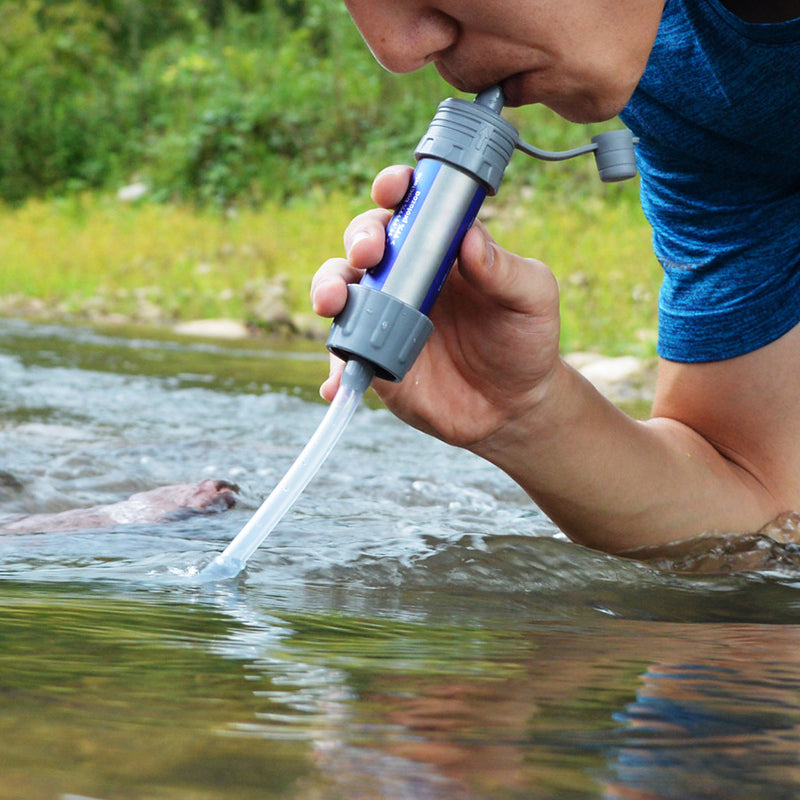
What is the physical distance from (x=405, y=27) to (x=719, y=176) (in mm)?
904

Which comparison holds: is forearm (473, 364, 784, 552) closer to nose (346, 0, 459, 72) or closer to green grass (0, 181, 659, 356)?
nose (346, 0, 459, 72)

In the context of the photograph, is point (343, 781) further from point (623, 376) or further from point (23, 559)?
point (623, 376)

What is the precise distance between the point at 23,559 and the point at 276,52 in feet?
45.1

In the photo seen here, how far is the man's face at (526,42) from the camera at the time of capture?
1242mm

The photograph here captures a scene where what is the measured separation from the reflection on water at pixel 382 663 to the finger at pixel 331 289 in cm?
30

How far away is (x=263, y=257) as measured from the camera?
8.60 m

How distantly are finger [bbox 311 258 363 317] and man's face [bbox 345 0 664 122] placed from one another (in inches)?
8.8

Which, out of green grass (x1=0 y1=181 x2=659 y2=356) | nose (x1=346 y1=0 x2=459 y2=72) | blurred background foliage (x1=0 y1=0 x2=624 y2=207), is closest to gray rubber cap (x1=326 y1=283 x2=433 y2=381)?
nose (x1=346 y1=0 x2=459 y2=72)

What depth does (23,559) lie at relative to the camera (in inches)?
55.4

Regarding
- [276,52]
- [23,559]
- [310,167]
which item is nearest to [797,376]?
[23,559]

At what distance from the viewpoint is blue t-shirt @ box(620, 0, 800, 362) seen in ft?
5.86

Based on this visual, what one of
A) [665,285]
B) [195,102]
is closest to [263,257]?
[195,102]

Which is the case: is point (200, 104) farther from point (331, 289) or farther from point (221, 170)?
point (331, 289)

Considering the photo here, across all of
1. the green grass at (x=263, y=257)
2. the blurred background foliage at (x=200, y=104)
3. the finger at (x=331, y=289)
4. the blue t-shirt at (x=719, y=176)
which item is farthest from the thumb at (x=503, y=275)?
the blurred background foliage at (x=200, y=104)
